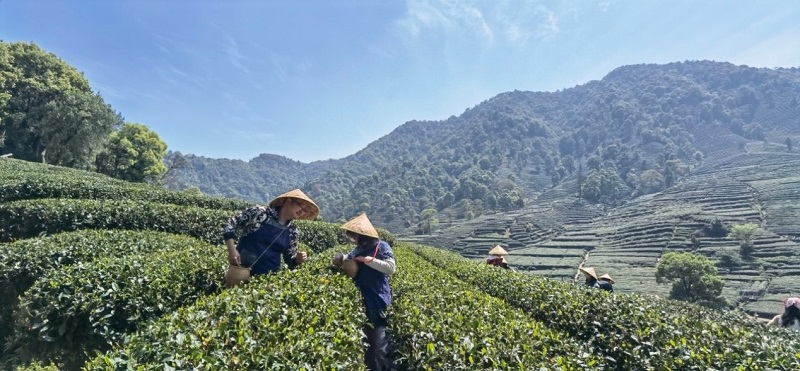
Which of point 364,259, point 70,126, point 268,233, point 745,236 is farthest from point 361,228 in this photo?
point 745,236

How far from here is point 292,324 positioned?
10.4 ft

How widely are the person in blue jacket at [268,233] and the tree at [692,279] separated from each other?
1746 inches

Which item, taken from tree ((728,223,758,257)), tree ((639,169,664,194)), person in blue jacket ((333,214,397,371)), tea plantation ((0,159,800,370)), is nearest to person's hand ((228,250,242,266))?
tea plantation ((0,159,800,370))

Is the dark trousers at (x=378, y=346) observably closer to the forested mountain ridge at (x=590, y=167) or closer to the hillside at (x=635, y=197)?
the hillside at (x=635, y=197)

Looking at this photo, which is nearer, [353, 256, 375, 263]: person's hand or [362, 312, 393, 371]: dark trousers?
[362, 312, 393, 371]: dark trousers

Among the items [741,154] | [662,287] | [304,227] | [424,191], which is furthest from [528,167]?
[304,227]

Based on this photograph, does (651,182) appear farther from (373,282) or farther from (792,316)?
(373,282)

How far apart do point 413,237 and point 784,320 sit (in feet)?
301

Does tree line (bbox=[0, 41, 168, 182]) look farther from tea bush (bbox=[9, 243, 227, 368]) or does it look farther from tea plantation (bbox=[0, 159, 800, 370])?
tea bush (bbox=[9, 243, 227, 368])

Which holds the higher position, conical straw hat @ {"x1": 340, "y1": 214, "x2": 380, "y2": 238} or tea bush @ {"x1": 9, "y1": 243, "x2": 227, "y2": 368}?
conical straw hat @ {"x1": 340, "y1": 214, "x2": 380, "y2": 238}

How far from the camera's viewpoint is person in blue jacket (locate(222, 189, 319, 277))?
4.95 meters

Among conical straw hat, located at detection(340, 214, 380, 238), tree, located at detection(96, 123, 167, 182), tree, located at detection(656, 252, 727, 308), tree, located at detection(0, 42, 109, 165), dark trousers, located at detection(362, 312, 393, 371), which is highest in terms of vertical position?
tree, located at detection(0, 42, 109, 165)

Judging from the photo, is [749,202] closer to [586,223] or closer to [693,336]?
[586,223]

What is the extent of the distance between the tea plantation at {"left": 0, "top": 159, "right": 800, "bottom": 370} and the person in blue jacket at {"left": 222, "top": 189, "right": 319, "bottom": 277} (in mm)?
430
